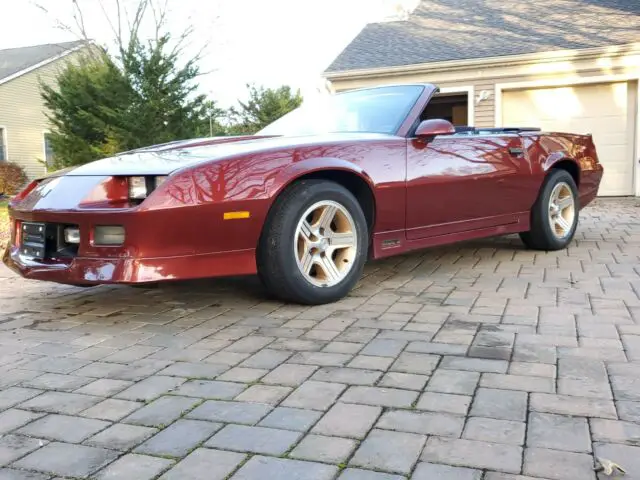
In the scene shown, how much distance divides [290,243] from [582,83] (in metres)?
10.1

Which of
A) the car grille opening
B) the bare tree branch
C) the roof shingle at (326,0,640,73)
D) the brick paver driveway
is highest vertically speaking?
the bare tree branch

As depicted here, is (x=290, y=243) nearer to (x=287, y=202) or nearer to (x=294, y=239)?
(x=294, y=239)

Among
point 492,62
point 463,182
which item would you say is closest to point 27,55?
point 492,62

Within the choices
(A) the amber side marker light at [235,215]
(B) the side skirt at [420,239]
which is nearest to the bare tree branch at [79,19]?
(B) the side skirt at [420,239]

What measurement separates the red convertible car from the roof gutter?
761 cm

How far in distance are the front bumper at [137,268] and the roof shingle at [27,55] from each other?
71.8ft

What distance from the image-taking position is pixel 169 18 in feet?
69.1

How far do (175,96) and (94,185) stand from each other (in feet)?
31.8

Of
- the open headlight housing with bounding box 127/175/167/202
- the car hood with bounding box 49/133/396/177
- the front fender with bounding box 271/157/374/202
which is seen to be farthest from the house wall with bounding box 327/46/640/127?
the open headlight housing with bounding box 127/175/167/202

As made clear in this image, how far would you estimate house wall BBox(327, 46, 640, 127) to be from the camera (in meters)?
11.5

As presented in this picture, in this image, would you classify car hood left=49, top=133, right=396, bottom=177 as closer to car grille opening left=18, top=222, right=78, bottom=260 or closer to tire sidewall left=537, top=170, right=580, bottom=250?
car grille opening left=18, top=222, right=78, bottom=260

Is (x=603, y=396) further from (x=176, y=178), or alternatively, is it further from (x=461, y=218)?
(x=461, y=218)

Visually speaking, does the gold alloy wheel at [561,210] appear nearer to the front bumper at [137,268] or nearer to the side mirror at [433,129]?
the side mirror at [433,129]

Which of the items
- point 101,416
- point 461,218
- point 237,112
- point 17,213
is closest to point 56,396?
point 101,416
